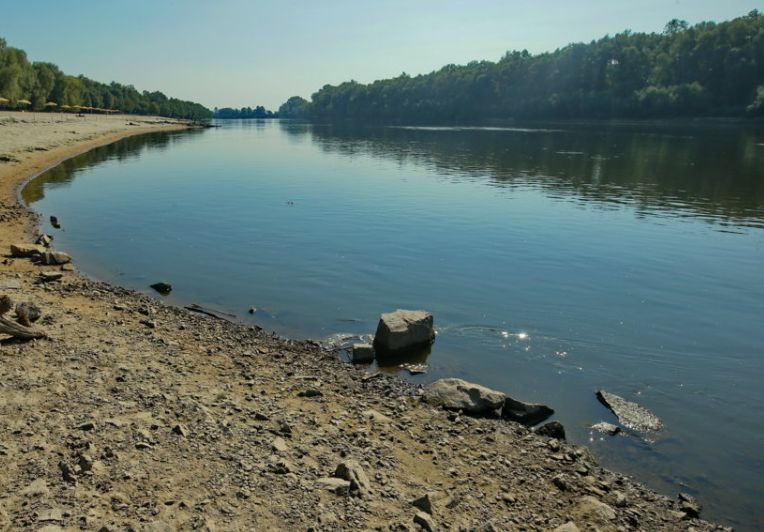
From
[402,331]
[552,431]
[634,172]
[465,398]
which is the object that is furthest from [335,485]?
[634,172]

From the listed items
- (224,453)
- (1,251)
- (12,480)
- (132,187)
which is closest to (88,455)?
(12,480)

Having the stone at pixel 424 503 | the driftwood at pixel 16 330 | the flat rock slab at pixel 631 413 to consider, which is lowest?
the flat rock slab at pixel 631 413

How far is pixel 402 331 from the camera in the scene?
52.6ft

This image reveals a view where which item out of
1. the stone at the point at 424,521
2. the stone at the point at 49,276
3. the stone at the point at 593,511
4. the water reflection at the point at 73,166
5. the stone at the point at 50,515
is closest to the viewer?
the stone at the point at 50,515

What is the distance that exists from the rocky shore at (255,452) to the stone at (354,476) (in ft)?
0.08

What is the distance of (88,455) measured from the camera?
846cm

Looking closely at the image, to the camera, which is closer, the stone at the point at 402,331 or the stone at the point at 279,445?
the stone at the point at 279,445

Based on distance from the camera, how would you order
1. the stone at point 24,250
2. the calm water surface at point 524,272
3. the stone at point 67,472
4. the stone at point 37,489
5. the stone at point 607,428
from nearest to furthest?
the stone at point 37,489, the stone at point 67,472, the stone at point 607,428, the calm water surface at point 524,272, the stone at point 24,250

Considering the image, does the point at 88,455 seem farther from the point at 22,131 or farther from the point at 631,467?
the point at 22,131

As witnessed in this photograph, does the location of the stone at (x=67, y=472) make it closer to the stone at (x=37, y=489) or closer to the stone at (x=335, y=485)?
the stone at (x=37, y=489)

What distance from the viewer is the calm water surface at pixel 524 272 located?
13.6 meters

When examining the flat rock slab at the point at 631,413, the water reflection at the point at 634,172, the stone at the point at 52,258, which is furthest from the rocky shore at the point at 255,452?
the water reflection at the point at 634,172

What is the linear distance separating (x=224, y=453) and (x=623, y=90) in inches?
8363

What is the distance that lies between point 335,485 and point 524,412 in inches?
227
